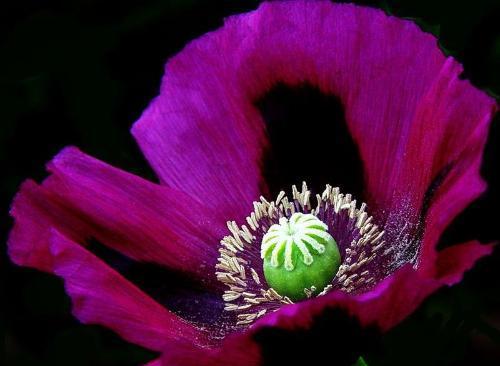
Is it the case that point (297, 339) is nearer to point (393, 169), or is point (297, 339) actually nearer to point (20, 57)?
point (393, 169)

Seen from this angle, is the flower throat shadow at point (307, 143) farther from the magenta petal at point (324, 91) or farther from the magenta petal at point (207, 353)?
the magenta petal at point (207, 353)

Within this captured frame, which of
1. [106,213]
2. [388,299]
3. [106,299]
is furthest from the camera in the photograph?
[106,213]

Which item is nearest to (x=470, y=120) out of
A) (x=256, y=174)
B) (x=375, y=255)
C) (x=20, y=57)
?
(x=375, y=255)

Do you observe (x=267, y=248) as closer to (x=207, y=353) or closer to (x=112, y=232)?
(x=112, y=232)

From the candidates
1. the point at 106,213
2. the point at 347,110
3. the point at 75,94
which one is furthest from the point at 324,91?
the point at 75,94

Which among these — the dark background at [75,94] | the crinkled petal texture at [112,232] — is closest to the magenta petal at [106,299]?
the crinkled petal texture at [112,232]

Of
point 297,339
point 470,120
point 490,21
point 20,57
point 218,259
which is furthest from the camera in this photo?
point 20,57
